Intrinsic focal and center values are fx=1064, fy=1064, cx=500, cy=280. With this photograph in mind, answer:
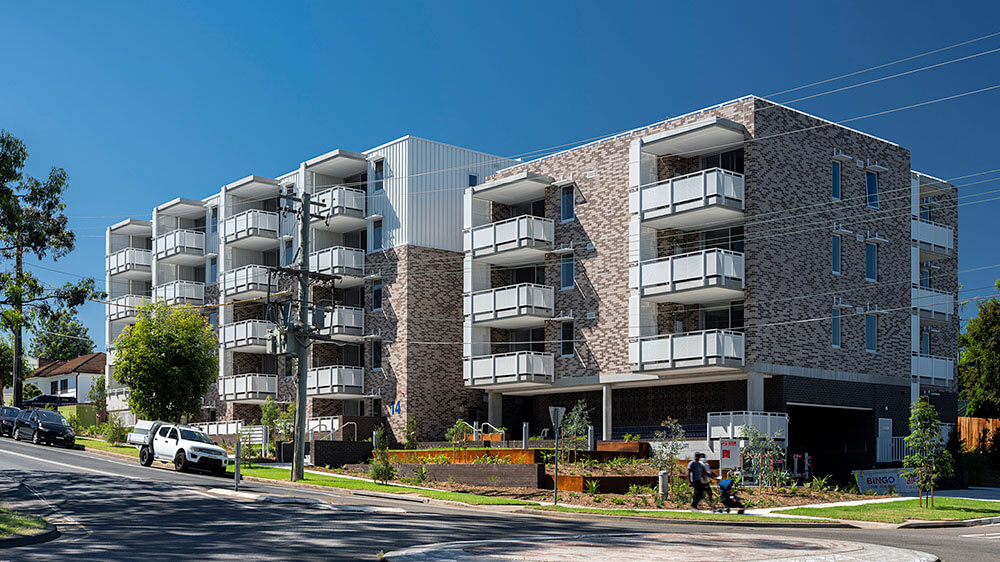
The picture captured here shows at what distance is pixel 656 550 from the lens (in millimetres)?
16516

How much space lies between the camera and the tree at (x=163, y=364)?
159 ft

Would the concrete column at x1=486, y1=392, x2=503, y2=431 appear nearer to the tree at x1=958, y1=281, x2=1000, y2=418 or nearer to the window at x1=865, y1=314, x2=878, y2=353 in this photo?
the window at x1=865, y1=314, x2=878, y2=353

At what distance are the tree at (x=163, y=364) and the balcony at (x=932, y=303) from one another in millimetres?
32163

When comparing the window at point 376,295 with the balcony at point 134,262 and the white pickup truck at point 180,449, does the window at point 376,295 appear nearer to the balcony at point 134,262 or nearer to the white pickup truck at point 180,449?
the white pickup truck at point 180,449

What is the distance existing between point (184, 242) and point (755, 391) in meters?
37.8

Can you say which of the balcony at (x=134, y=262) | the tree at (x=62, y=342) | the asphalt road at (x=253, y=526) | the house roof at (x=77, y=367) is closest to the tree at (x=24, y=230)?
the asphalt road at (x=253, y=526)

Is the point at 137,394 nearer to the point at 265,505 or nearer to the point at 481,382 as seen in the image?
the point at 481,382

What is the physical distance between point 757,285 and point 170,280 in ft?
133

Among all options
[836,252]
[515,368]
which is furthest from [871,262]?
[515,368]

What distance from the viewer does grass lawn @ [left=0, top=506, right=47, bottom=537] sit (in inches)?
703

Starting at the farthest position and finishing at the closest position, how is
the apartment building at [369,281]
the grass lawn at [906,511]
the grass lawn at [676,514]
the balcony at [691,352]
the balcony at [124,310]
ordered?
the balcony at [124,310] → the apartment building at [369,281] → the balcony at [691,352] → the grass lawn at [906,511] → the grass lawn at [676,514]

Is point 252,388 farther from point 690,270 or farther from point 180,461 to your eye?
point 690,270

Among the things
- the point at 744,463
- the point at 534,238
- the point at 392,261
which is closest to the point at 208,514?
the point at 744,463

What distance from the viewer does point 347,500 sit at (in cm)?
2984
